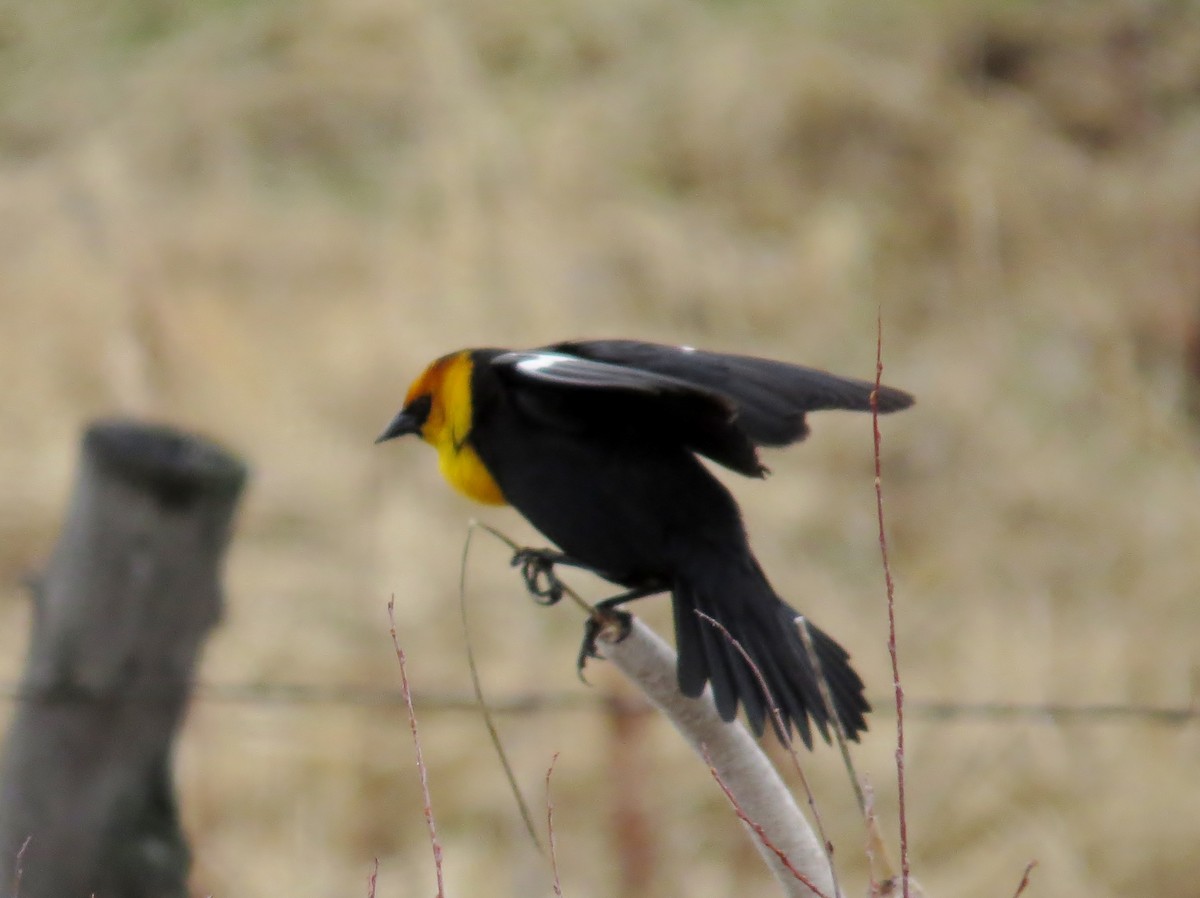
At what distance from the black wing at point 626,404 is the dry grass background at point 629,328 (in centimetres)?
245

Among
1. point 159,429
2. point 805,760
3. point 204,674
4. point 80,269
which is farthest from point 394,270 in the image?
point 159,429

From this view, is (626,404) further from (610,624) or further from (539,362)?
(610,624)

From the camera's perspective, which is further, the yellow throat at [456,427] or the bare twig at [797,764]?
the yellow throat at [456,427]

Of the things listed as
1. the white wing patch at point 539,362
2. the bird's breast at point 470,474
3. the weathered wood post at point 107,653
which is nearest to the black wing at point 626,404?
the white wing patch at point 539,362

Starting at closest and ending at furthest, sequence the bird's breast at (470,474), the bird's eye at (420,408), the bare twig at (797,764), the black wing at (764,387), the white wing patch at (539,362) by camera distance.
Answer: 1. the bare twig at (797,764)
2. the black wing at (764,387)
3. the white wing patch at (539,362)
4. the bird's breast at (470,474)
5. the bird's eye at (420,408)

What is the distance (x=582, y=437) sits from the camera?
2.14 meters

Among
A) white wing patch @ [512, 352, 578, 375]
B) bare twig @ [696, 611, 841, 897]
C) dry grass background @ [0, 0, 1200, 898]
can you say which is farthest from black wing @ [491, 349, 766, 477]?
dry grass background @ [0, 0, 1200, 898]

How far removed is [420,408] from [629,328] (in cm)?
389

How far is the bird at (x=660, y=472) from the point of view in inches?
69.7

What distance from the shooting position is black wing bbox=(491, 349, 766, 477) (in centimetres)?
170

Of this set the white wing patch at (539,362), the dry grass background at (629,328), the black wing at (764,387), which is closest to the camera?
the black wing at (764,387)

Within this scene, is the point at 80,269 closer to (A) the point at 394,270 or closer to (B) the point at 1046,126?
(A) the point at 394,270

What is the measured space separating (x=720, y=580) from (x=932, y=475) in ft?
13.8

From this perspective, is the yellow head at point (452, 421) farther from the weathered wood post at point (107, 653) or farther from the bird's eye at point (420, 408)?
the weathered wood post at point (107, 653)
